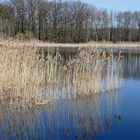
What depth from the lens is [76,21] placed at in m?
44.6

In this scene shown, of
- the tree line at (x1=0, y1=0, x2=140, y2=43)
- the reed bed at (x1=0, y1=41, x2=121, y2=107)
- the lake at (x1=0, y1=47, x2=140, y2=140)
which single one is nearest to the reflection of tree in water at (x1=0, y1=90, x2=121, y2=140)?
the lake at (x1=0, y1=47, x2=140, y2=140)

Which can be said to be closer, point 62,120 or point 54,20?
point 62,120

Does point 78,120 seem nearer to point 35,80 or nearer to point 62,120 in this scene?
point 62,120

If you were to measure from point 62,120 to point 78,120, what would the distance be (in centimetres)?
30

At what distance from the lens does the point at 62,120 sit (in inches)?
253

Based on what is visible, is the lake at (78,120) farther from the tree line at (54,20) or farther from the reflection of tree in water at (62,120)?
the tree line at (54,20)

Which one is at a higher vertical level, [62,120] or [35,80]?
[35,80]

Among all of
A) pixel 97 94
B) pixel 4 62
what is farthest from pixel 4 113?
pixel 97 94

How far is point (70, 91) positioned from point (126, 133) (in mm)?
2980

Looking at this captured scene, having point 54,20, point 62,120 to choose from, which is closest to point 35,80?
point 62,120

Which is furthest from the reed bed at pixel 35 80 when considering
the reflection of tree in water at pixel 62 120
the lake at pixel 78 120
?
the reflection of tree in water at pixel 62 120

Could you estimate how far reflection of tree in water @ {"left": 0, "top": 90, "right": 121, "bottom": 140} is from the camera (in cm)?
562

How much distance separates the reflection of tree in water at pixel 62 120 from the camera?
5.62 metres

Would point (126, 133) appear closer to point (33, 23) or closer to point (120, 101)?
point (120, 101)
